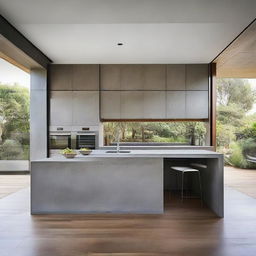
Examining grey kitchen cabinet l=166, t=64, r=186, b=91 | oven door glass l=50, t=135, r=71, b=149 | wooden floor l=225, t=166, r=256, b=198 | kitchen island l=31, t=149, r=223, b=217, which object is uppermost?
grey kitchen cabinet l=166, t=64, r=186, b=91

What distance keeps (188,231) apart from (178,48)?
3.15 m

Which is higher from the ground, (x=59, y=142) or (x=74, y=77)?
(x=74, y=77)

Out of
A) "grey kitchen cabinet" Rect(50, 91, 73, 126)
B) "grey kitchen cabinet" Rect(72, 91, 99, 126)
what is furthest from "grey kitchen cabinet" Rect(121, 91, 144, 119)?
"grey kitchen cabinet" Rect(50, 91, 73, 126)

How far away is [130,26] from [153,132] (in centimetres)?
336

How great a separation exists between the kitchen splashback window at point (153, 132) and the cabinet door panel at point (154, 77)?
1.12 meters

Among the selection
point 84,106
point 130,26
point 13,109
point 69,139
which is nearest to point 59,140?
point 69,139

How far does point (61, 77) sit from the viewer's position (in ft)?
19.3

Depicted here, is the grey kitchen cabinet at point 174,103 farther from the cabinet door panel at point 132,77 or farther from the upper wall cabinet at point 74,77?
the upper wall cabinet at point 74,77

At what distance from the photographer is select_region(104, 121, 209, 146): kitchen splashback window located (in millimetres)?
6465

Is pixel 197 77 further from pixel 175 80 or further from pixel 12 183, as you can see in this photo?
pixel 12 183

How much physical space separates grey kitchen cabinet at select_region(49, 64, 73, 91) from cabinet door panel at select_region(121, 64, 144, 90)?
3.84 feet

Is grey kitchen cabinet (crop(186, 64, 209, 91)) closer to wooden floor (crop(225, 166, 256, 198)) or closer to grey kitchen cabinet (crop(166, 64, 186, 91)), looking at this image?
grey kitchen cabinet (crop(166, 64, 186, 91))

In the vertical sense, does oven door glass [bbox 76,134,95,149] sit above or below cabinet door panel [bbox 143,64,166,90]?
below

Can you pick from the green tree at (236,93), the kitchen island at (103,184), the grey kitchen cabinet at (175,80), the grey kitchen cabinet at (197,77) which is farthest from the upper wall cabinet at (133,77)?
the green tree at (236,93)
